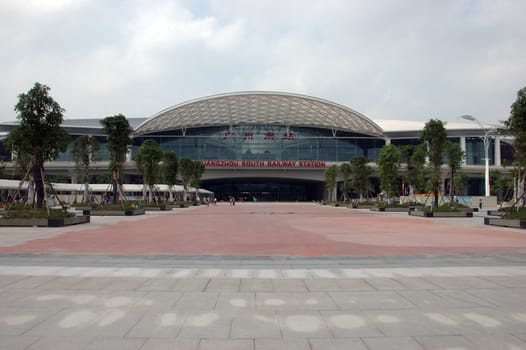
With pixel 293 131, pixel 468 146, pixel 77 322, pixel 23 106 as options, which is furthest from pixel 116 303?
pixel 468 146

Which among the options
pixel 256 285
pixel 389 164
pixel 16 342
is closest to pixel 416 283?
pixel 256 285

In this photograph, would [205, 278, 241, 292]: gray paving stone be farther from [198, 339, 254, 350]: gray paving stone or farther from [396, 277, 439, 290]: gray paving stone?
[396, 277, 439, 290]: gray paving stone

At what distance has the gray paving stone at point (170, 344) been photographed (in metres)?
4.12

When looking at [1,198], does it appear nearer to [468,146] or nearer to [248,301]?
[248,301]

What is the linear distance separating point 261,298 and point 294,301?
1.85ft

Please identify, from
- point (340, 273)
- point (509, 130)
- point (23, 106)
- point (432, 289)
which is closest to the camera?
point (432, 289)

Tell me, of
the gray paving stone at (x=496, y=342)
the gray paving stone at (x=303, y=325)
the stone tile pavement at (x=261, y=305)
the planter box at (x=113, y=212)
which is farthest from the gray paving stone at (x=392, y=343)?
the planter box at (x=113, y=212)

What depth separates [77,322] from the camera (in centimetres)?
490

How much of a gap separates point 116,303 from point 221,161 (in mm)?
78142

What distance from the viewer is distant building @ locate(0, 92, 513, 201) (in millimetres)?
80375

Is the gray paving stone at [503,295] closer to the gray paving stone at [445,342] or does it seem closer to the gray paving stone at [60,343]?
the gray paving stone at [445,342]

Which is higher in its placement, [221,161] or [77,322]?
[221,161]

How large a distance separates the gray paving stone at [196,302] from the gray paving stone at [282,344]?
4.67ft

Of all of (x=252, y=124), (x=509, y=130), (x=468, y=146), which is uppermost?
A: (x=252, y=124)
